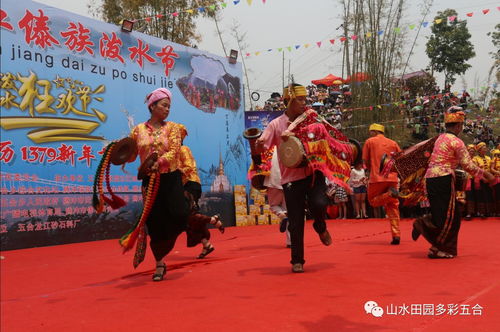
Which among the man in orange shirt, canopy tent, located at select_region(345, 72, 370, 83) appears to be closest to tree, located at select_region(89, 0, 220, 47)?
canopy tent, located at select_region(345, 72, 370, 83)

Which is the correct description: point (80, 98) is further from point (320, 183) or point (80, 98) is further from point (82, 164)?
point (320, 183)

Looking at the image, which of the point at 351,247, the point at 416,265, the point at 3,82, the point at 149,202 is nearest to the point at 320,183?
the point at 416,265

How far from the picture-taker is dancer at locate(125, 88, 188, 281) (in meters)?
5.16

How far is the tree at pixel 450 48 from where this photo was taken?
29.7 metres

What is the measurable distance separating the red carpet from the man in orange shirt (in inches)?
19.8

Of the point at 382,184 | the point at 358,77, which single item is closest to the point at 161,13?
the point at 358,77

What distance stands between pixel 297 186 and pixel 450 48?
27189 mm

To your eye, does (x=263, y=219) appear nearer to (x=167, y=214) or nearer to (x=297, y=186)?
(x=297, y=186)

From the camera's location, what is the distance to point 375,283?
14.3 ft

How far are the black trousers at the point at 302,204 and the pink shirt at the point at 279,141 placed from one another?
5cm

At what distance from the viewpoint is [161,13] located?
19.4 metres

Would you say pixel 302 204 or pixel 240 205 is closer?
pixel 302 204

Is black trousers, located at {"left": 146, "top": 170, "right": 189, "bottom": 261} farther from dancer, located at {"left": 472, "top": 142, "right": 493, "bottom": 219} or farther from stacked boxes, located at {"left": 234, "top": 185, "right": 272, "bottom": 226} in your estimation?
dancer, located at {"left": 472, "top": 142, "right": 493, "bottom": 219}

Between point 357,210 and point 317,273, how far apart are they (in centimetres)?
1008
